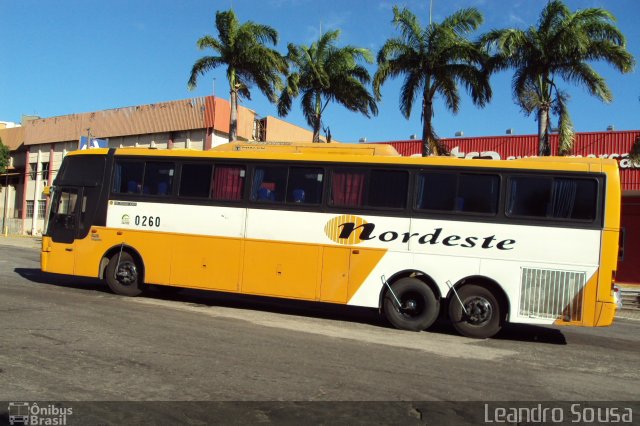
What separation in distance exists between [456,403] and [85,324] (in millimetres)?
5859

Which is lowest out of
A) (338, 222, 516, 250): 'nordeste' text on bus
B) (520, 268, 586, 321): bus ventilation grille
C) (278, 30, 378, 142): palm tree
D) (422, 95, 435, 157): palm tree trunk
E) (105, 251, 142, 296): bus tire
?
(105, 251, 142, 296): bus tire

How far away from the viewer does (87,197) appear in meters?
12.3

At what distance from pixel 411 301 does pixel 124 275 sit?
635 centimetres

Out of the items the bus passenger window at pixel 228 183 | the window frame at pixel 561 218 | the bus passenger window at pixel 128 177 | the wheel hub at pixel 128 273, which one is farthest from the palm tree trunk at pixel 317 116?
the window frame at pixel 561 218

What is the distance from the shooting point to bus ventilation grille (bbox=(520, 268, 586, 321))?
30.0 ft

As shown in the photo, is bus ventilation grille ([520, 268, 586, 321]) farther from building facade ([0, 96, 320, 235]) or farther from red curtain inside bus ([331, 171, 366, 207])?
building facade ([0, 96, 320, 235])

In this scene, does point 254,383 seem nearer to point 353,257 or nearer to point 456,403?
point 456,403

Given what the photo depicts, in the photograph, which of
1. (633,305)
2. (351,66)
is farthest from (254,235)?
(351,66)

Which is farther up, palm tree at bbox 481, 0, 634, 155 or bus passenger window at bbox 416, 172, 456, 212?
palm tree at bbox 481, 0, 634, 155

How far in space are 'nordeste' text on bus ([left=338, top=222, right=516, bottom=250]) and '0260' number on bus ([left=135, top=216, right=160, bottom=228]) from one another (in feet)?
13.4

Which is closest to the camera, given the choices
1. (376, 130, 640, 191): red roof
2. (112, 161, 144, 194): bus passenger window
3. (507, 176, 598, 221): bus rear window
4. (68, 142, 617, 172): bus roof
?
(507, 176, 598, 221): bus rear window

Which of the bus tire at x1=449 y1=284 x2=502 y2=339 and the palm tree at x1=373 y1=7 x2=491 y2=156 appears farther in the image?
the palm tree at x1=373 y1=7 x2=491 y2=156

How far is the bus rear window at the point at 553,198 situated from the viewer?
9.28 m

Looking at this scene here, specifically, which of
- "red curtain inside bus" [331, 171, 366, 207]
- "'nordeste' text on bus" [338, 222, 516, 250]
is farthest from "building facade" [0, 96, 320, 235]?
"'nordeste' text on bus" [338, 222, 516, 250]
